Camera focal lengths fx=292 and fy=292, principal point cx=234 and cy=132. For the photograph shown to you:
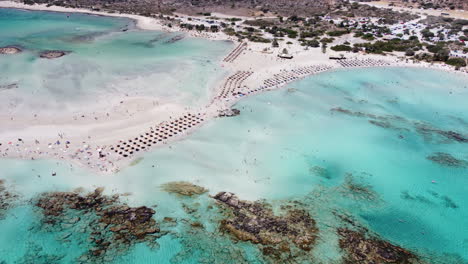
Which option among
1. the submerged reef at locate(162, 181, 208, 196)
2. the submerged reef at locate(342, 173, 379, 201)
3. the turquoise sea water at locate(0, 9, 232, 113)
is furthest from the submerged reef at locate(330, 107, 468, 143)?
the submerged reef at locate(162, 181, 208, 196)

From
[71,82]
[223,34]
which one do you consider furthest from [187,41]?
[71,82]

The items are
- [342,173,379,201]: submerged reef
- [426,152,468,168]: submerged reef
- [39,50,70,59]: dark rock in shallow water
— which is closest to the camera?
[342,173,379,201]: submerged reef

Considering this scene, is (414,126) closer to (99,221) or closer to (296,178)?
(296,178)

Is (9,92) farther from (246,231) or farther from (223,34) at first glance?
(223,34)

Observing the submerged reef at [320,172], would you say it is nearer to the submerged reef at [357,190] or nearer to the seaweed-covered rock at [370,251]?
the submerged reef at [357,190]

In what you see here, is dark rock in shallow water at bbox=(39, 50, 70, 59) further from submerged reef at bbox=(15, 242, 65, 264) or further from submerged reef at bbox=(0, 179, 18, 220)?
submerged reef at bbox=(15, 242, 65, 264)
